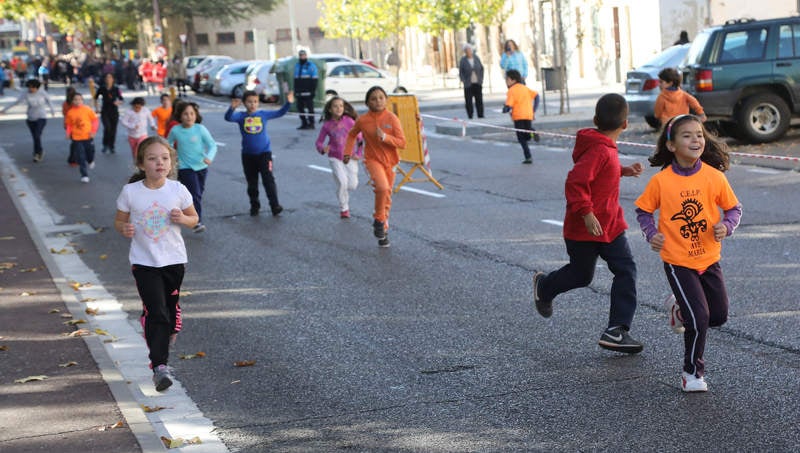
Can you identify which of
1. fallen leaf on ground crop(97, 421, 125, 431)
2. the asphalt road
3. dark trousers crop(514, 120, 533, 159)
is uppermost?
dark trousers crop(514, 120, 533, 159)

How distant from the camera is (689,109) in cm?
1741

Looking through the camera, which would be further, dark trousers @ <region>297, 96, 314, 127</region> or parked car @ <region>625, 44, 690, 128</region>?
dark trousers @ <region>297, 96, 314, 127</region>

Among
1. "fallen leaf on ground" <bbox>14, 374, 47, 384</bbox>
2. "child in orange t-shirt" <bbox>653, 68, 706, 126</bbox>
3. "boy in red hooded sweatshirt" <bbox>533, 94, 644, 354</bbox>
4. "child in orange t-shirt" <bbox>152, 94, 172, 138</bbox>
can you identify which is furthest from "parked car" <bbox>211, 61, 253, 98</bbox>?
"boy in red hooded sweatshirt" <bbox>533, 94, 644, 354</bbox>

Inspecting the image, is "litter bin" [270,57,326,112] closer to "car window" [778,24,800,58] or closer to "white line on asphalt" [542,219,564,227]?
"car window" [778,24,800,58]

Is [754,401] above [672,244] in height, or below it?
below

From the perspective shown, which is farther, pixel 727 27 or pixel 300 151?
pixel 300 151

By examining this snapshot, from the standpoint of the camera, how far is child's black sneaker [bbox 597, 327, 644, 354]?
7184mm

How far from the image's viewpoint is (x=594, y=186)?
23.6 feet

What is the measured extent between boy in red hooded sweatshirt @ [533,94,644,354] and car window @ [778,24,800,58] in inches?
546

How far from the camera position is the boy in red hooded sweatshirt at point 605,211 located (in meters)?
7.09

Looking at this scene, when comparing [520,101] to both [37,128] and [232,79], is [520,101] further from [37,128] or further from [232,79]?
[232,79]

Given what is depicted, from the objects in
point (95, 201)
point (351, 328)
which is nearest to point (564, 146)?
point (95, 201)

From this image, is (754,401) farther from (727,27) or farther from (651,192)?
(727,27)

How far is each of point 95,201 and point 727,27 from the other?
1018 centimetres
